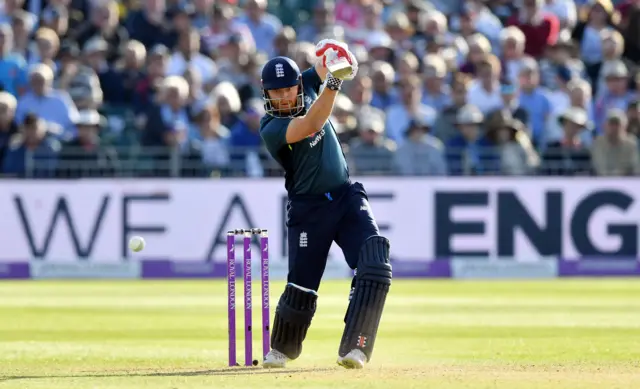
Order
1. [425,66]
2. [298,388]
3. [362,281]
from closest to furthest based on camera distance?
[298,388] → [362,281] → [425,66]

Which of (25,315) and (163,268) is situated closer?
(25,315)

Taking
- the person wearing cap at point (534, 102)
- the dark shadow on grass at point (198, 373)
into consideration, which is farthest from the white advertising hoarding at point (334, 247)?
the dark shadow on grass at point (198, 373)

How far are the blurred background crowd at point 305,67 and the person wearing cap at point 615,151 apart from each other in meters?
0.02

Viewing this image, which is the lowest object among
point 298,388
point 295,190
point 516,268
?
point 516,268

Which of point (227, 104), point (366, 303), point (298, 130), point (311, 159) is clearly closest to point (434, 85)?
point (227, 104)

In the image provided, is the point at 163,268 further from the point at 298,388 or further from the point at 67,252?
the point at 298,388

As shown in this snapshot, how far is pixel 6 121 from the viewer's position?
19.6 meters

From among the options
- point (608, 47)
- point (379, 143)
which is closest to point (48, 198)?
point (379, 143)

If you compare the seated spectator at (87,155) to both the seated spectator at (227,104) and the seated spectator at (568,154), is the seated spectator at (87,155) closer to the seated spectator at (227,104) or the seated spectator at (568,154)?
the seated spectator at (227,104)

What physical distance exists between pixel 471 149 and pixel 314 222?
447 inches

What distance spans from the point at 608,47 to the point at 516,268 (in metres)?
4.20

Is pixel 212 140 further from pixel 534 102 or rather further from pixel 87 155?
pixel 534 102

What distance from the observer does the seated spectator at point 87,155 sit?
766 inches

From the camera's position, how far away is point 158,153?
65.1ft
